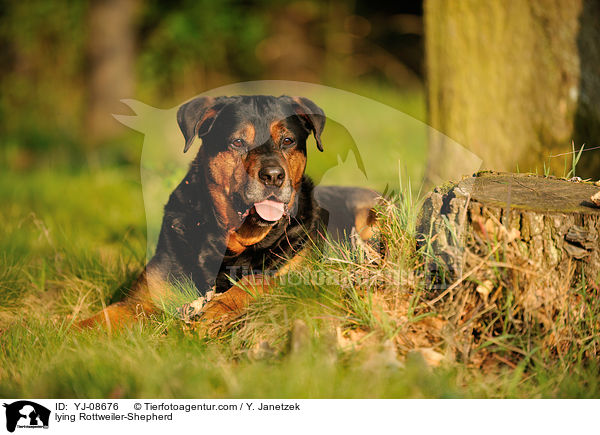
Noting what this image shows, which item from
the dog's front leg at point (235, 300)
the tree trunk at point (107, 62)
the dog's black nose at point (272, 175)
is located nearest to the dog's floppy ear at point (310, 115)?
the dog's black nose at point (272, 175)

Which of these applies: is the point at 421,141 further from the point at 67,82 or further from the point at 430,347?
the point at 67,82

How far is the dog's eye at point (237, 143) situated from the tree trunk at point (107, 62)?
6.30 meters

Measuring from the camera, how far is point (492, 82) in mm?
4703

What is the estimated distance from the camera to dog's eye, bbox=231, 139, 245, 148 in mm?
3039

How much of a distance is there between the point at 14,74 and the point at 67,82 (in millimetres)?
939

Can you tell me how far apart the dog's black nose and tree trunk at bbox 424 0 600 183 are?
235 cm

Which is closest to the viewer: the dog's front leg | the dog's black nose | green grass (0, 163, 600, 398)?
green grass (0, 163, 600, 398)

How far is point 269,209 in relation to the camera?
10.1 ft

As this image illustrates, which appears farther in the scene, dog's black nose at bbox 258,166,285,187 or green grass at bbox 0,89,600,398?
dog's black nose at bbox 258,166,285,187

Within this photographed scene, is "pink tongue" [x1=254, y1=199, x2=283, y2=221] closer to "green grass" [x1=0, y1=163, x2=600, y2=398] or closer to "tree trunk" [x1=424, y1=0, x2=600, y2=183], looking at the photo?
"green grass" [x1=0, y1=163, x2=600, y2=398]

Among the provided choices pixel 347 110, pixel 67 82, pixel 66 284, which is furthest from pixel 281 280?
pixel 67 82
